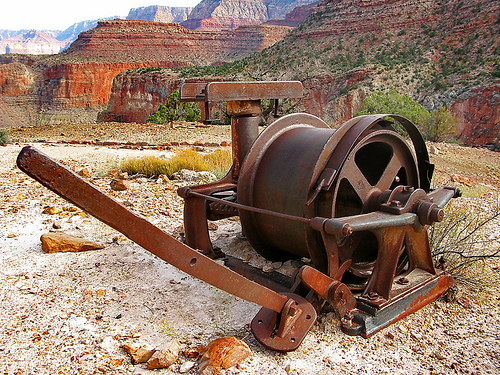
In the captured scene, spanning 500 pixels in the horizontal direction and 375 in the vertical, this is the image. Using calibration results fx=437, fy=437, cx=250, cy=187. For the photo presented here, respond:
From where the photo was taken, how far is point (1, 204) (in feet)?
18.8

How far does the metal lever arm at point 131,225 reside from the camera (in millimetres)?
1904

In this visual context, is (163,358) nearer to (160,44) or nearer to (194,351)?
(194,351)

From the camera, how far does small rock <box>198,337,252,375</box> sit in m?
2.52

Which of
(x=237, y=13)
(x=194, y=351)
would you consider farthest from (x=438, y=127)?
(x=237, y=13)

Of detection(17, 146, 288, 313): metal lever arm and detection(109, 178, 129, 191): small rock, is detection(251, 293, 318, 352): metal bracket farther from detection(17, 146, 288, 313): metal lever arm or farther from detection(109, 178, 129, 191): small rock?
detection(109, 178, 129, 191): small rock

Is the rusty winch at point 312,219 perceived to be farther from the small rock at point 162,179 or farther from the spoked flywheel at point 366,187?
the small rock at point 162,179

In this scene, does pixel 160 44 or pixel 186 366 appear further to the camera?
pixel 160 44

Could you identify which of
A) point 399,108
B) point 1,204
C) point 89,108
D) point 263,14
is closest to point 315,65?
point 399,108

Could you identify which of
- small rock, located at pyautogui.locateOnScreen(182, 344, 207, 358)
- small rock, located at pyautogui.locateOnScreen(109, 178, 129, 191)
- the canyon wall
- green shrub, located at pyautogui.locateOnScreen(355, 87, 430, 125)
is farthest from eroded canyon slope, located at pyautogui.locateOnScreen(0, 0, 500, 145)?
small rock, located at pyautogui.locateOnScreen(182, 344, 207, 358)

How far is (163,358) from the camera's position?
2.58 meters

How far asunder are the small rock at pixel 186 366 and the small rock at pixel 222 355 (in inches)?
2.3

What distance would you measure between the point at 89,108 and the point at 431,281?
240 feet

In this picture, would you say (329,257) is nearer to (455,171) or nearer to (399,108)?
(455,171)

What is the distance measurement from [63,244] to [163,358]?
224cm
